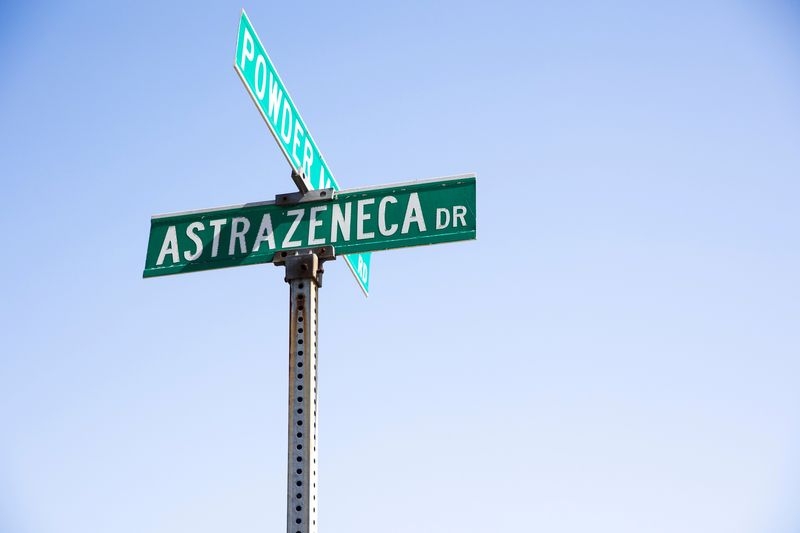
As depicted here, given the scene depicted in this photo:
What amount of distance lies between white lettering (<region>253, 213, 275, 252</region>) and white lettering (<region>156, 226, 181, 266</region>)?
52 centimetres

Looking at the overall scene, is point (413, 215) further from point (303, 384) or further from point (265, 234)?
point (303, 384)

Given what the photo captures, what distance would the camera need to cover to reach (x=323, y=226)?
200 inches

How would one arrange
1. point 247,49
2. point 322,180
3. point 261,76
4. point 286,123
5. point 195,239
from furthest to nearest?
point 322,180 < point 195,239 < point 286,123 < point 261,76 < point 247,49

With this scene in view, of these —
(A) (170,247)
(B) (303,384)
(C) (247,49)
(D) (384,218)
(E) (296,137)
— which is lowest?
(B) (303,384)

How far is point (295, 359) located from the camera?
456cm

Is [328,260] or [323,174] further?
[323,174]

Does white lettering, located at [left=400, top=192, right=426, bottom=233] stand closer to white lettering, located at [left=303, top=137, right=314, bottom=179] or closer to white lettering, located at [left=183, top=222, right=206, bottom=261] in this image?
white lettering, located at [left=303, top=137, right=314, bottom=179]

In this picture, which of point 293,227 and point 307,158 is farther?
point 307,158

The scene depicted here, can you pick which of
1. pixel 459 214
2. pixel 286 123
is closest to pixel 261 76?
pixel 286 123

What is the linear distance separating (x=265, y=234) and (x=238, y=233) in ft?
0.59

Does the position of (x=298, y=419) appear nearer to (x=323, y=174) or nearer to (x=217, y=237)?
(x=217, y=237)

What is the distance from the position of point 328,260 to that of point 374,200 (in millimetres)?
454

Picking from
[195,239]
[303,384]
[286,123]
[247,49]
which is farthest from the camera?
[195,239]

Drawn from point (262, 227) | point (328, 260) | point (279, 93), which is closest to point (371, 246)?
point (328, 260)
